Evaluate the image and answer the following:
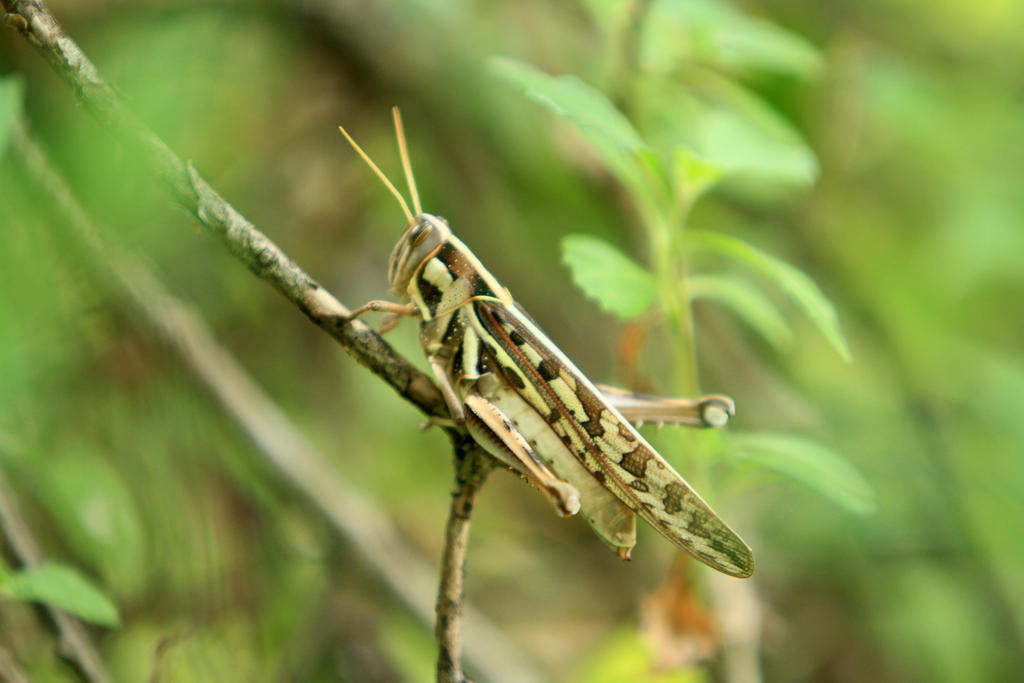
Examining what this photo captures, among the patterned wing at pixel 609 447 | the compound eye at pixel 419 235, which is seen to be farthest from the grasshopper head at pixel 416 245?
the patterned wing at pixel 609 447

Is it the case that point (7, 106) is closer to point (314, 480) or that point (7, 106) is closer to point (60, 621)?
point (60, 621)

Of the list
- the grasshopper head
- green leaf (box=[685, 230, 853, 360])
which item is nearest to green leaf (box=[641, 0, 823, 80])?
green leaf (box=[685, 230, 853, 360])

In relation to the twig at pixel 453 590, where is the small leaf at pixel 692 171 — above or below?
above

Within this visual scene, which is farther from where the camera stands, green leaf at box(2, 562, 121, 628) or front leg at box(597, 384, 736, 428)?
front leg at box(597, 384, 736, 428)

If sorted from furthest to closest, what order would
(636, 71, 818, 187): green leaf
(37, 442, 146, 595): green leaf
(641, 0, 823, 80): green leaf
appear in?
(641, 0, 823, 80): green leaf, (37, 442, 146, 595): green leaf, (636, 71, 818, 187): green leaf

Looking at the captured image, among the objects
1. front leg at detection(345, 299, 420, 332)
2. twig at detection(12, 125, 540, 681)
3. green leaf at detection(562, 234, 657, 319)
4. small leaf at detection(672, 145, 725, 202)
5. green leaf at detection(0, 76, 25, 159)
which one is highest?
green leaf at detection(0, 76, 25, 159)

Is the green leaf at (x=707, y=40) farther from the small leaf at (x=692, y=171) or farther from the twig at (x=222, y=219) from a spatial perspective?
the twig at (x=222, y=219)

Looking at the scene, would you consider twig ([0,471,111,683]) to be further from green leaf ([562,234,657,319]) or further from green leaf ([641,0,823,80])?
green leaf ([641,0,823,80])
